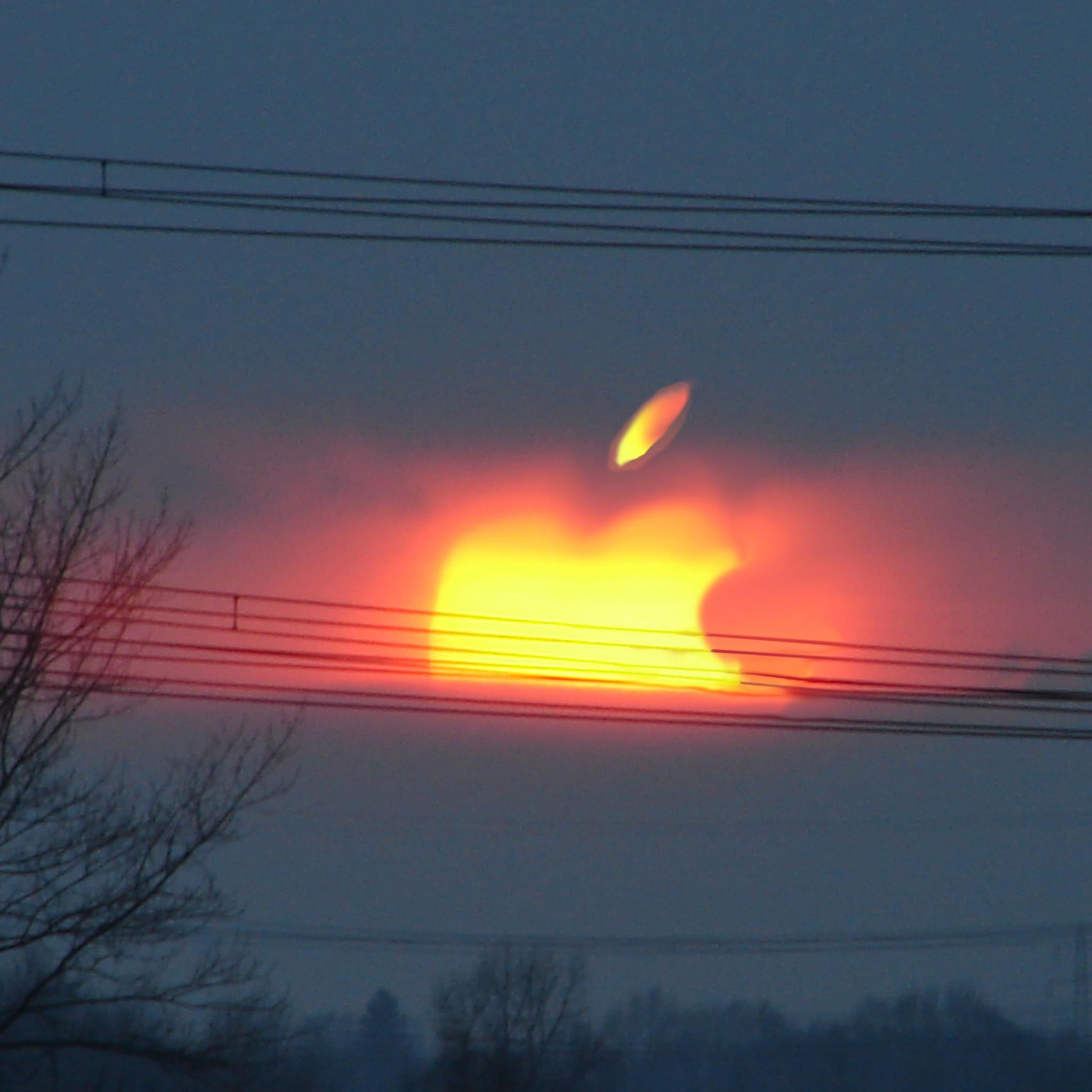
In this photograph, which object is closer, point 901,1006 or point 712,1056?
point 901,1006

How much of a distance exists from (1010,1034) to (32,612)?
51.8m

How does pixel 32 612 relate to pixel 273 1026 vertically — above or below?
above

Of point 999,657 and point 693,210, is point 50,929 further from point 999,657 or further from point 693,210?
point 999,657

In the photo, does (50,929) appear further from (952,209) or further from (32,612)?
(952,209)

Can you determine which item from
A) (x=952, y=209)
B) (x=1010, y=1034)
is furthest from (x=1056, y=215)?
(x=1010, y=1034)

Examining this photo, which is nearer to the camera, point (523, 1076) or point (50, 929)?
point (50, 929)

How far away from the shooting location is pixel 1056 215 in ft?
44.5

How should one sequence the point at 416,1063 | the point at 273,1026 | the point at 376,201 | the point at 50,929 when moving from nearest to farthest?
1. the point at 376,201
2. the point at 50,929
3. the point at 273,1026
4. the point at 416,1063

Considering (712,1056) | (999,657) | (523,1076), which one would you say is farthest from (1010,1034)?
(999,657)

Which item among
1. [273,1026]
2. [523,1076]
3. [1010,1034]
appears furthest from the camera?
[1010,1034]

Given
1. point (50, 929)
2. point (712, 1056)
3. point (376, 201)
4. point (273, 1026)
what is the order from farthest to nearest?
point (712, 1056), point (273, 1026), point (50, 929), point (376, 201)

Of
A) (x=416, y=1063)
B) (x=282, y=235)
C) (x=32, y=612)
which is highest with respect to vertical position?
(x=282, y=235)

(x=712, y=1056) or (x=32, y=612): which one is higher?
(x=32, y=612)

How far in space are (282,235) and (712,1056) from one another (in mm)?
59901
